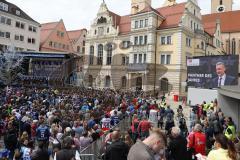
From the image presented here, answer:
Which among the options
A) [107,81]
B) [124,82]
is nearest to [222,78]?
[124,82]

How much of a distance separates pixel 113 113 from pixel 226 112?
834 cm

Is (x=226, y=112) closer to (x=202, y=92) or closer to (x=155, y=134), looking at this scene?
(x=202, y=92)

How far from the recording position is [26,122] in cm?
1284

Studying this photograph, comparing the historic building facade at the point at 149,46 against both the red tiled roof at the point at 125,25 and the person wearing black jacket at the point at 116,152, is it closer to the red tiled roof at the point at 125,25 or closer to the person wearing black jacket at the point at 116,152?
the red tiled roof at the point at 125,25

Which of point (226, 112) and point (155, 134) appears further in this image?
point (226, 112)

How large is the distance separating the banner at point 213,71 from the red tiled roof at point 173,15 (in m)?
21.4

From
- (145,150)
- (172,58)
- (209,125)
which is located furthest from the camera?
(172,58)

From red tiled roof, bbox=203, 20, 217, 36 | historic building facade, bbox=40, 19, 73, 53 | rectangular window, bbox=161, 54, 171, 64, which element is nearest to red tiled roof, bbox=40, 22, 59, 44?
historic building facade, bbox=40, 19, 73, 53

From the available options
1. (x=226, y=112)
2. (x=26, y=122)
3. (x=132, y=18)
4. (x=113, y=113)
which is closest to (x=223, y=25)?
(x=132, y=18)

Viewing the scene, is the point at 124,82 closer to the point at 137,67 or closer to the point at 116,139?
the point at 137,67

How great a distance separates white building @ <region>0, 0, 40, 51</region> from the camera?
56.3 meters

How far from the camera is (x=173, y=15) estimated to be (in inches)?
2013

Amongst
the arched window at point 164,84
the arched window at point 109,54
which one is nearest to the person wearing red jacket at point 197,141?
the arched window at point 164,84

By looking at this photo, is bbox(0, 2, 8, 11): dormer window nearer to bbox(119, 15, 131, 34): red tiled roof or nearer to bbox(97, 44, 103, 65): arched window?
bbox(97, 44, 103, 65): arched window
